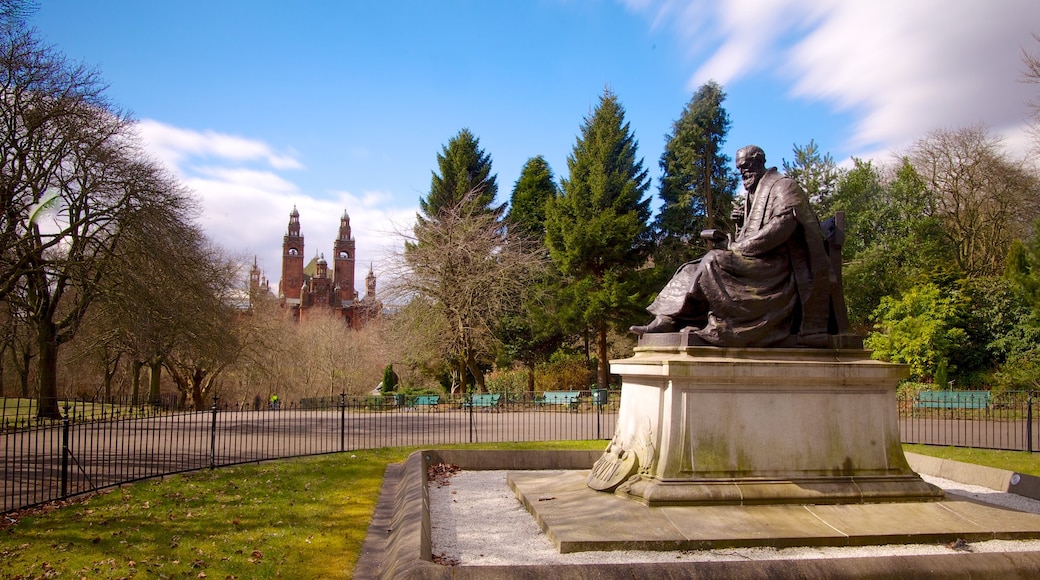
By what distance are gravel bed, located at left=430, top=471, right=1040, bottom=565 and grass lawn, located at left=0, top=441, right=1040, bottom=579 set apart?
93 centimetres

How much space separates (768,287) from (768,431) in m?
1.53

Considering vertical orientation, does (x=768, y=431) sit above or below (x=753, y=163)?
below

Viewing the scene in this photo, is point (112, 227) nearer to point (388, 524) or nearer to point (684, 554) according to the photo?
point (388, 524)

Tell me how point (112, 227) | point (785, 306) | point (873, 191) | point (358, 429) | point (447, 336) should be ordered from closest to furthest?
point (785, 306) < point (358, 429) < point (112, 227) < point (447, 336) < point (873, 191)

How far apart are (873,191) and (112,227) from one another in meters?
33.9

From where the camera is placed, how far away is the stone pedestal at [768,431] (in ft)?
22.0

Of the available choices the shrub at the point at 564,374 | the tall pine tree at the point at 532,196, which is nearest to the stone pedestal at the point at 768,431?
the shrub at the point at 564,374

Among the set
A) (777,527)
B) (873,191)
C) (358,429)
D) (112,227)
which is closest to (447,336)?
(358,429)

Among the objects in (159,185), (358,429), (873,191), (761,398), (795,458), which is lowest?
(358,429)

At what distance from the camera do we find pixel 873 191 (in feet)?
116

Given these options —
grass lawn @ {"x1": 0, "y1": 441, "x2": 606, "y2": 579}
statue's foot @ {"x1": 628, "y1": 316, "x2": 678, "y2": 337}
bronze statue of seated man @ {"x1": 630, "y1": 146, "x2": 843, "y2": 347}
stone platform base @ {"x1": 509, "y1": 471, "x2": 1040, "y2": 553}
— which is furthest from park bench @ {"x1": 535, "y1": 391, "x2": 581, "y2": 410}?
stone platform base @ {"x1": 509, "y1": 471, "x2": 1040, "y2": 553}

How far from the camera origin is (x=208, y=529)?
24.0 feet

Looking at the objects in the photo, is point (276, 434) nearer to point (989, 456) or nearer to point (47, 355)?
point (47, 355)

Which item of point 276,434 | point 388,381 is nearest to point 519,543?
point 276,434
